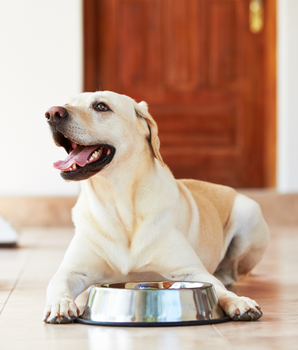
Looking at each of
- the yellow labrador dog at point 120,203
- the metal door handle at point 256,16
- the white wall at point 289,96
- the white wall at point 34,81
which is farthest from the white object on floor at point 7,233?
the metal door handle at point 256,16

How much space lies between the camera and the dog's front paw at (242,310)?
5.88 feet

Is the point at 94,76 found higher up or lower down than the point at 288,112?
higher up

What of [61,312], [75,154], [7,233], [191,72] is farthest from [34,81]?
[61,312]

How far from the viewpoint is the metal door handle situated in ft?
19.5

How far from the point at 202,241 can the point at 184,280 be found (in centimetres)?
33

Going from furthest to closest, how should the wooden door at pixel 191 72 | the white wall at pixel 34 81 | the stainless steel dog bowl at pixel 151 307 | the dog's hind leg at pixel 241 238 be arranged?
the wooden door at pixel 191 72 → the white wall at pixel 34 81 → the dog's hind leg at pixel 241 238 → the stainless steel dog bowl at pixel 151 307

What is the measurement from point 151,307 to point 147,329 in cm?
7

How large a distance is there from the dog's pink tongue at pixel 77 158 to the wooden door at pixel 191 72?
380 cm

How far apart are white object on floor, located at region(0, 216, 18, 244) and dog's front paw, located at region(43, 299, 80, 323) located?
2.31 meters

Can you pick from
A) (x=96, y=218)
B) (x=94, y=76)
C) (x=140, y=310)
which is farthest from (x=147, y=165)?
(x=94, y=76)

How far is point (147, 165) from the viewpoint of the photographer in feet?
7.42

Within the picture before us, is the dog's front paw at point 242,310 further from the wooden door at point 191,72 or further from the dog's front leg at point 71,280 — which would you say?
the wooden door at point 191,72

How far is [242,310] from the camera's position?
1795 mm

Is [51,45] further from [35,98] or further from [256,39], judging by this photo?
[256,39]
